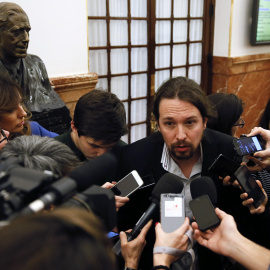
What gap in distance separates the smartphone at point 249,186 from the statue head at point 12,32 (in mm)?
1482

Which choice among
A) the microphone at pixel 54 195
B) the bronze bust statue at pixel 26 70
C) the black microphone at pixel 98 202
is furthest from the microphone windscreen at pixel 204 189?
the bronze bust statue at pixel 26 70

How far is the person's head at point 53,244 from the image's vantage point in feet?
1.47

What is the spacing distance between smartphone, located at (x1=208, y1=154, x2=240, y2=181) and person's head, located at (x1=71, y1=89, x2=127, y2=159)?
1.57 feet

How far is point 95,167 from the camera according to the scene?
64 centimetres

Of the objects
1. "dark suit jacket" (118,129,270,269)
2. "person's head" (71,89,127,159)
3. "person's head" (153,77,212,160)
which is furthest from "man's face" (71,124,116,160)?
"person's head" (153,77,212,160)

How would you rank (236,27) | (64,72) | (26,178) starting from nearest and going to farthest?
(26,178)
(64,72)
(236,27)

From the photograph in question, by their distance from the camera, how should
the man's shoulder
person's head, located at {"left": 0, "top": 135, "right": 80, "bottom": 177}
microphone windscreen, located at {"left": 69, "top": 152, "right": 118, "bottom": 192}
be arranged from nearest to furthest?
microphone windscreen, located at {"left": 69, "top": 152, "right": 118, "bottom": 192}
person's head, located at {"left": 0, "top": 135, "right": 80, "bottom": 177}
the man's shoulder

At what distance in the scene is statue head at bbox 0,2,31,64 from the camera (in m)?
2.09

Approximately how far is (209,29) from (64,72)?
224 centimetres

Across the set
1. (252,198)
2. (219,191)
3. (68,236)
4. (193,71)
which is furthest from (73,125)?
(193,71)

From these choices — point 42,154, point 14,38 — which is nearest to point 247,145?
point 42,154

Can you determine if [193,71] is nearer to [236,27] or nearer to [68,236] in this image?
[236,27]

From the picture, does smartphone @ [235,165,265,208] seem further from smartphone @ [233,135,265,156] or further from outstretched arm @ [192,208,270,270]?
outstretched arm @ [192,208,270,270]

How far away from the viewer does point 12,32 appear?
2100mm
